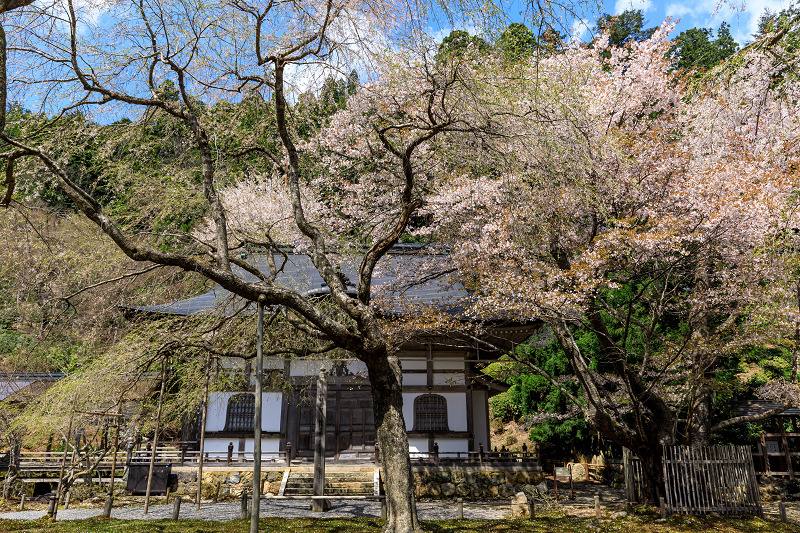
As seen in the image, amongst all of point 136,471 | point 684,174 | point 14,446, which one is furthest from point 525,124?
point 14,446

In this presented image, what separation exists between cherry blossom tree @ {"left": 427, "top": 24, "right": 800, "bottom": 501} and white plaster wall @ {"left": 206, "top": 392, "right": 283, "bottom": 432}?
705 centimetres

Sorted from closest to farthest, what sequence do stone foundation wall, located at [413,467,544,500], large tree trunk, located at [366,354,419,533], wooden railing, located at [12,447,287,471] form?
large tree trunk, located at [366,354,419,533], stone foundation wall, located at [413,467,544,500], wooden railing, located at [12,447,287,471]

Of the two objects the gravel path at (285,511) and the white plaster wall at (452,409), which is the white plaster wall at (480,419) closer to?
the white plaster wall at (452,409)

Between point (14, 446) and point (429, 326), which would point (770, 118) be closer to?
point (429, 326)

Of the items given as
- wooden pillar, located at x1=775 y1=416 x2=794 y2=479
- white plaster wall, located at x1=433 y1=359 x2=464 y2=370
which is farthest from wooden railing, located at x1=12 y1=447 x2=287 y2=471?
wooden pillar, located at x1=775 y1=416 x2=794 y2=479

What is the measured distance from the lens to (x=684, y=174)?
467 inches

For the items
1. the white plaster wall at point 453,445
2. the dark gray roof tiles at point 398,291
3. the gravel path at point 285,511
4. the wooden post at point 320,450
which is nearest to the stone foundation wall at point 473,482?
the white plaster wall at point 453,445

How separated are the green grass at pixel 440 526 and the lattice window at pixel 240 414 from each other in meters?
5.87

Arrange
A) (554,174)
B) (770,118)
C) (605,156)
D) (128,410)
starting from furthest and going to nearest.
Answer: (128,410) < (770,118) < (605,156) < (554,174)

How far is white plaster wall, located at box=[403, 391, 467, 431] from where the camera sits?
15453mm

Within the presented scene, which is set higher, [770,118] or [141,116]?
[770,118]

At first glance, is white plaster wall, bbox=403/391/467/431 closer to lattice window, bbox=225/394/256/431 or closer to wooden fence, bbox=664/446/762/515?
lattice window, bbox=225/394/256/431

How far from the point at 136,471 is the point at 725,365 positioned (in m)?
16.4

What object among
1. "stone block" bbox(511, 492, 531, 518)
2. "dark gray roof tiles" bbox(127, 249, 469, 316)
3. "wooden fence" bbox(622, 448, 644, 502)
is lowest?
"stone block" bbox(511, 492, 531, 518)
